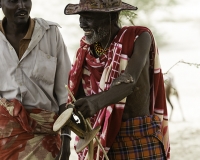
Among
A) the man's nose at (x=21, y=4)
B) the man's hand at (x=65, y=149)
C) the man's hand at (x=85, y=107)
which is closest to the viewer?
the man's hand at (x=85, y=107)

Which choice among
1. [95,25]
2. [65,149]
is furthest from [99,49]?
[65,149]

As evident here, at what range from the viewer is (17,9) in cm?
409

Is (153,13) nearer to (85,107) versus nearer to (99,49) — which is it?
(99,49)

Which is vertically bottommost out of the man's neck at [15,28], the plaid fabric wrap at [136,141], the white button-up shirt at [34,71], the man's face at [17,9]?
the plaid fabric wrap at [136,141]

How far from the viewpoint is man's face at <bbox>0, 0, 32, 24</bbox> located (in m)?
4.09

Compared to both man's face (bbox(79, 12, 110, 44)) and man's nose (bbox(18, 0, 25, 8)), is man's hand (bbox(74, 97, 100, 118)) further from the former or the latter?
man's nose (bbox(18, 0, 25, 8))

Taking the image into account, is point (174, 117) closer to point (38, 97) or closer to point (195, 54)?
point (195, 54)

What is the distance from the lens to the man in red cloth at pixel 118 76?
3508 millimetres

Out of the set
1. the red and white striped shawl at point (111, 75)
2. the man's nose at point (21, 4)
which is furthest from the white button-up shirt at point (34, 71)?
the red and white striped shawl at point (111, 75)

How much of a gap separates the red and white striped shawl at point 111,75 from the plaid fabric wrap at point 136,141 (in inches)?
3.2

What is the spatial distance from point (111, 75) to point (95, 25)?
0.34 meters

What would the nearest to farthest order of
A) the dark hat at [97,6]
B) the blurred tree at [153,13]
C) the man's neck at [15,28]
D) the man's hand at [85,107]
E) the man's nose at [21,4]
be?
the man's hand at [85,107]
the dark hat at [97,6]
the man's nose at [21,4]
the man's neck at [15,28]
the blurred tree at [153,13]

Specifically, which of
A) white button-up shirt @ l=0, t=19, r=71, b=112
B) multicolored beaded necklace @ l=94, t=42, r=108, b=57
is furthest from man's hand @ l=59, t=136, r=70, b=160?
multicolored beaded necklace @ l=94, t=42, r=108, b=57

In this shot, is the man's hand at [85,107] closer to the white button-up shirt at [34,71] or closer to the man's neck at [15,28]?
the white button-up shirt at [34,71]
